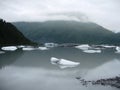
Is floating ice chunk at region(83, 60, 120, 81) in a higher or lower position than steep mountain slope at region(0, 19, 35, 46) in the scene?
lower

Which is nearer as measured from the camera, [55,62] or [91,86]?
[91,86]

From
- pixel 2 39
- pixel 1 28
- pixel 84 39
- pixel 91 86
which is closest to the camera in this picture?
pixel 91 86

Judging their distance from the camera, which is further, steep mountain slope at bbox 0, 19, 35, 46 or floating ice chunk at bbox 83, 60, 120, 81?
steep mountain slope at bbox 0, 19, 35, 46

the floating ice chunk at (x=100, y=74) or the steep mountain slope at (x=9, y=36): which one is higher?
the steep mountain slope at (x=9, y=36)

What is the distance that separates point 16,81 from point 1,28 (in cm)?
7121

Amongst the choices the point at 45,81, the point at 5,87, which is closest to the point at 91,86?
the point at 45,81

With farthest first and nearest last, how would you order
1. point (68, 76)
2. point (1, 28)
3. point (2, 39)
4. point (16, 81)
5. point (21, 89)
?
1. point (1, 28)
2. point (2, 39)
3. point (68, 76)
4. point (16, 81)
5. point (21, 89)

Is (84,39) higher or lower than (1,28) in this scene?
lower

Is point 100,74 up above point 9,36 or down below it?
below

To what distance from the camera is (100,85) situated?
59.3 feet

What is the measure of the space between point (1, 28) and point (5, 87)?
73.4 metres

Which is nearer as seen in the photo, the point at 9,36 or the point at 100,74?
the point at 100,74

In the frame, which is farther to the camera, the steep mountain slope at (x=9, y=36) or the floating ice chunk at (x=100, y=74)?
the steep mountain slope at (x=9, y=36)

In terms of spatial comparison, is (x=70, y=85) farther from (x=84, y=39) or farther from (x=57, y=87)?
(x=84, y=39)
